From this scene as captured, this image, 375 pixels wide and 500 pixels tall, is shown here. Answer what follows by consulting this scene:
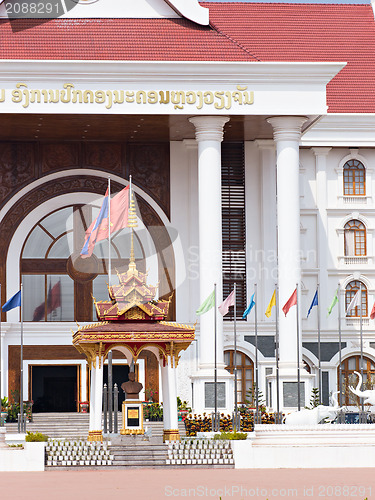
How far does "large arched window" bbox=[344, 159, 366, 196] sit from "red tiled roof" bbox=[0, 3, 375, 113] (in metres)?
2.64

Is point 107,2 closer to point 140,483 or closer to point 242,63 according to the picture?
point 242,63

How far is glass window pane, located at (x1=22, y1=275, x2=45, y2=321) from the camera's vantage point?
49719 millimetres

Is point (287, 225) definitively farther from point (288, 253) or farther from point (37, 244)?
point (37, 244)

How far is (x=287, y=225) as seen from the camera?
4500cm

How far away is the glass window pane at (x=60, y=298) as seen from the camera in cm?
4994

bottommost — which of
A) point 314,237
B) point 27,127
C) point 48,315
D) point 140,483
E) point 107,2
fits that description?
point 140,483

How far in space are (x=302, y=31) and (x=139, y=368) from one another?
61.0 feet

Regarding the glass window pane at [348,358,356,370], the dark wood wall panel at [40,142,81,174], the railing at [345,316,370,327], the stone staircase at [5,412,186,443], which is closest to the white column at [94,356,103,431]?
the stone staircase at [5,412,186,443]

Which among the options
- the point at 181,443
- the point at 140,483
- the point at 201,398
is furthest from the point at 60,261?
the point at 140,483

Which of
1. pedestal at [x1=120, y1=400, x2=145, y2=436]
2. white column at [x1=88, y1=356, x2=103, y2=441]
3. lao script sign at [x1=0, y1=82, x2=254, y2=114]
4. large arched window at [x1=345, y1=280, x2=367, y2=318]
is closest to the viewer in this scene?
white column at [x1=88, y1=356, x2=103, y2=441]

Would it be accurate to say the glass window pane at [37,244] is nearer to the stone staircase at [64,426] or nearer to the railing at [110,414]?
the stone staircase at [64,426]

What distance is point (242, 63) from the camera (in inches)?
1736

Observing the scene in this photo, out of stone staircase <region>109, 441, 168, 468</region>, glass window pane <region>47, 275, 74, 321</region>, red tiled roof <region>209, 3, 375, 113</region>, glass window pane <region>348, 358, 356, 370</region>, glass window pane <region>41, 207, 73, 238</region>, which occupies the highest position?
red tiled roof <region>209, 3, 375, 113</region>

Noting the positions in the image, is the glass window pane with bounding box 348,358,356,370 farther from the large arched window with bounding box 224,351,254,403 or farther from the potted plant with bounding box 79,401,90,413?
the potted plant with bounding box 79,401,90,413
